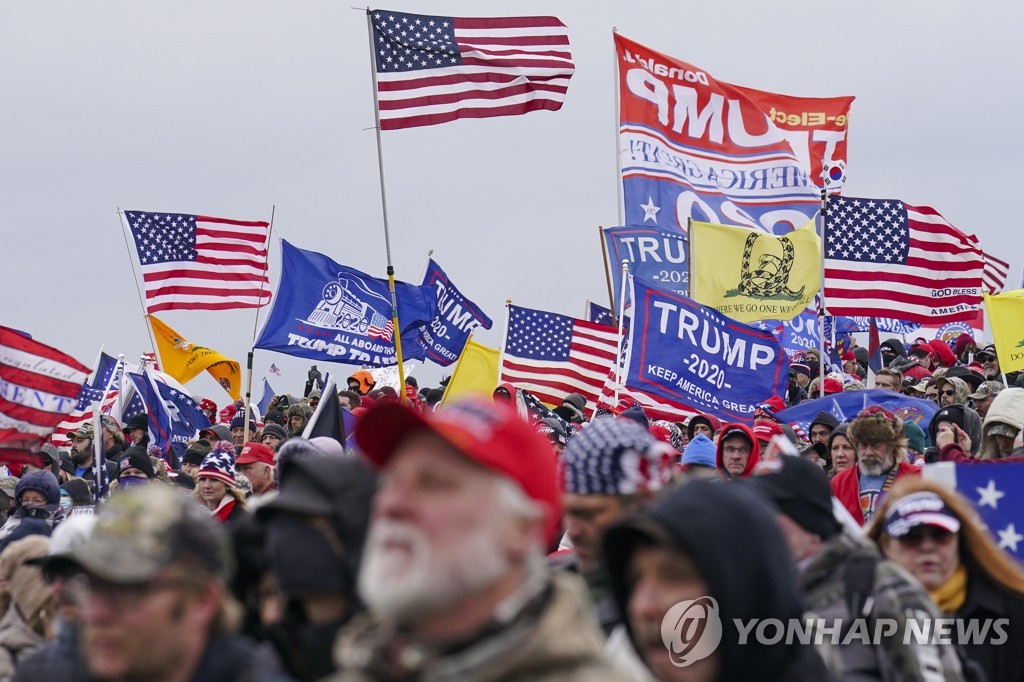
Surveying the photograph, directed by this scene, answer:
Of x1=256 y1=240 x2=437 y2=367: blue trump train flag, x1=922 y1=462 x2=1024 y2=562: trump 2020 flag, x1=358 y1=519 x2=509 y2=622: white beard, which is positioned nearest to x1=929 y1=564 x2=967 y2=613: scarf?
x1=922 y1=462 x2=1024 y2=562: trump 2020 flag

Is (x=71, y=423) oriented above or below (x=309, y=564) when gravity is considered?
below

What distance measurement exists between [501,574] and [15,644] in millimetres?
3792

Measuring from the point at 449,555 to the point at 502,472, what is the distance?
7.4 inches

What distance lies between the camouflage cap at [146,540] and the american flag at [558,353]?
1357 centimetres

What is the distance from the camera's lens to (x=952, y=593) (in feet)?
17.4

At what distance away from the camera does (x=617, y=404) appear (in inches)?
601

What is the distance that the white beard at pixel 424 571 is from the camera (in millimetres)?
2680

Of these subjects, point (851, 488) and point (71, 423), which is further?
point (71, 423)

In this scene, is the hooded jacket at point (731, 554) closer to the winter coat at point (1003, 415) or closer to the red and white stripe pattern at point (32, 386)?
the winter coat at point (1003, 415)

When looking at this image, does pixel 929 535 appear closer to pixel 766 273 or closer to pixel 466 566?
pixel 466 566

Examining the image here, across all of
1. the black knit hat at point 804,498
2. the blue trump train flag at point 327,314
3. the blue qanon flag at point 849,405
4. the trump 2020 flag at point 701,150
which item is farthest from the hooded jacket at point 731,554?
the trump 2020 flag at point 701,150

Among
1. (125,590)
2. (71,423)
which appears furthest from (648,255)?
(125,590)

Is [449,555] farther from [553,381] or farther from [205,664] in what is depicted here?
→ [553,381]

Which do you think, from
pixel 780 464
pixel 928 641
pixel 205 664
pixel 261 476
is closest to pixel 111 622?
pixel 205 664
